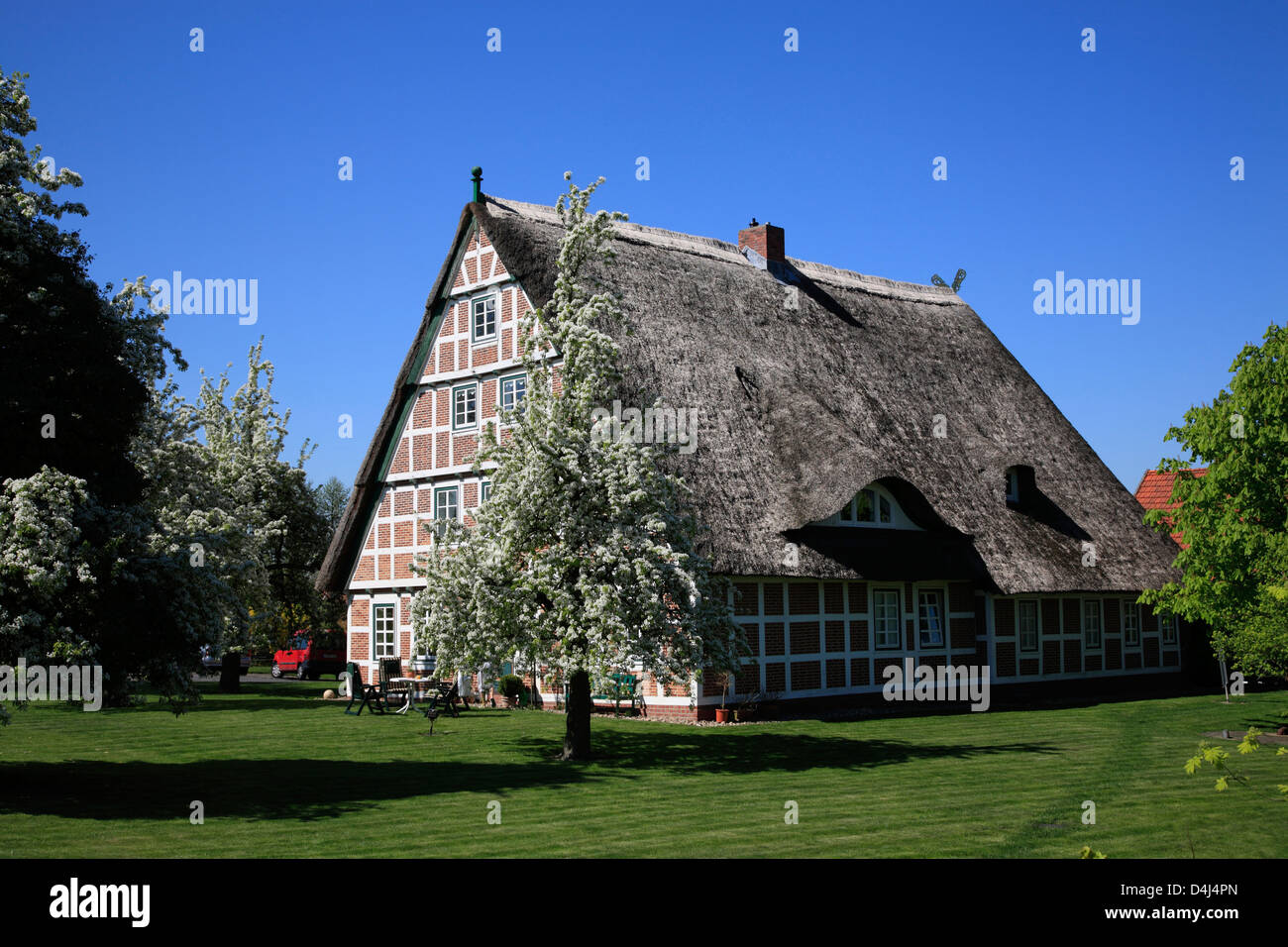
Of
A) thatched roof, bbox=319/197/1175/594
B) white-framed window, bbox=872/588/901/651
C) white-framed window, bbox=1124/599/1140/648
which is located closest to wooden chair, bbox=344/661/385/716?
thatched roof, bbox=319/197/1175/594

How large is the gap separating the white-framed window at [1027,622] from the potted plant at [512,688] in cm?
1234

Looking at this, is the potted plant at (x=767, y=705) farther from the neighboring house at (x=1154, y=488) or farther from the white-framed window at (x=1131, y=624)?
the neighboring house at (x=1154, y=488)

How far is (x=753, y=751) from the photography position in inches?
672

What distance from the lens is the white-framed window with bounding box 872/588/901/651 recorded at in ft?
80.6

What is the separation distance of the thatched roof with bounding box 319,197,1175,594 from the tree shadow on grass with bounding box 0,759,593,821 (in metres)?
7.53

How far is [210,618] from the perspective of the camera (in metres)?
13.2

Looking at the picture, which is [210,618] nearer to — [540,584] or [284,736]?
[540,584]

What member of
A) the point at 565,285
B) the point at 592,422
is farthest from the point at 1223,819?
the point at 565,285

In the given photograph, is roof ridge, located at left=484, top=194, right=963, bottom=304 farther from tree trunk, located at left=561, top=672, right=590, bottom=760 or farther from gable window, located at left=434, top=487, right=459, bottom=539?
tree trunk, located at left=561, top=672, right=590, bottom=760

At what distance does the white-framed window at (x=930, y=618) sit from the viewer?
25625 mm

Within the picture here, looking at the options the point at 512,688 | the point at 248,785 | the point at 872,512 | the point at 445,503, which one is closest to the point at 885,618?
the point at 872,512

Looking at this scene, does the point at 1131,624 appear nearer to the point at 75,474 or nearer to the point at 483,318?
the point at 483,318

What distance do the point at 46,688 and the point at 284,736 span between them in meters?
7.53

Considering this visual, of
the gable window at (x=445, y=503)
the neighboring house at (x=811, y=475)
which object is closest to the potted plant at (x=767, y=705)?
the neighboring house at (x=811, y=475)
